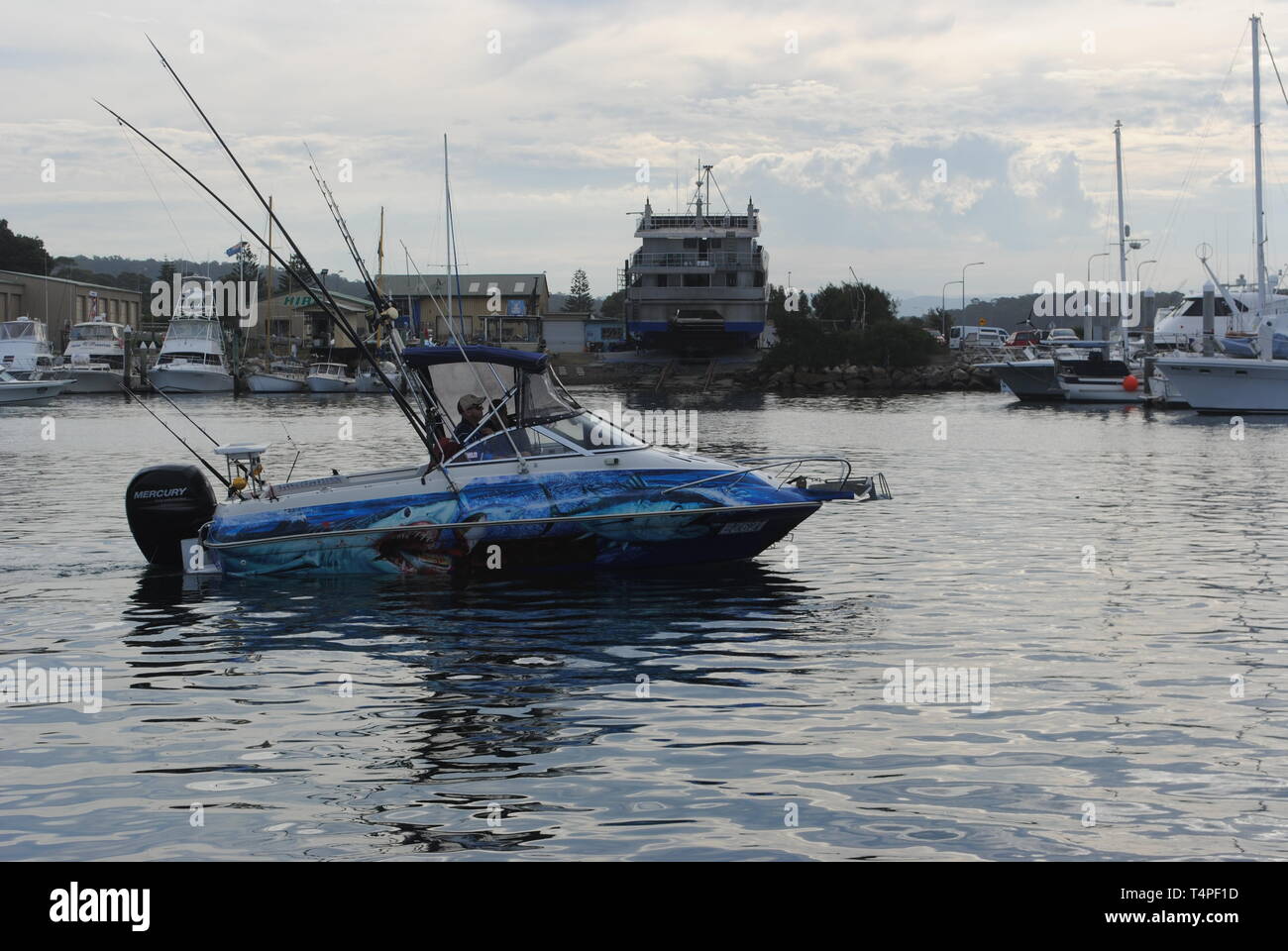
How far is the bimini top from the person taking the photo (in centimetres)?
1753

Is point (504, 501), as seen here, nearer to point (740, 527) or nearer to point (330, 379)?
point (740, 527)

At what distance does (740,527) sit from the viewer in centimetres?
1802

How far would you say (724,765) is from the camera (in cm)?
1026

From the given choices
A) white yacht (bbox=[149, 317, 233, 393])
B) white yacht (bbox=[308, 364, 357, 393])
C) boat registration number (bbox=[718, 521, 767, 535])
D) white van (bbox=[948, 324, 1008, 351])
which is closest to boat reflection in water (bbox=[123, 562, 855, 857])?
boat registration number (bbox=[718, 521, 767, 535])

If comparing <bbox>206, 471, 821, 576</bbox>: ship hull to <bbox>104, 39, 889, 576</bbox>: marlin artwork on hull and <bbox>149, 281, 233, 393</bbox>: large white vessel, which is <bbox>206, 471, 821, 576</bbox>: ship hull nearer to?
<bbox>104, 39, 889, 576</bbox>: marlin artwork on hull

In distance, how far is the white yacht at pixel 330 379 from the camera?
9325cm

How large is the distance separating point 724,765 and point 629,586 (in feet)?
24.8

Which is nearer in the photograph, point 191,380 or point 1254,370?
point 1254,370

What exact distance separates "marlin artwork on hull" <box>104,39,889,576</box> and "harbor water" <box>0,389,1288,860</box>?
483 millimetres

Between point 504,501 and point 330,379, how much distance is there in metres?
78.9

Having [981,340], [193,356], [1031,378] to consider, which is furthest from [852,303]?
[193,356]

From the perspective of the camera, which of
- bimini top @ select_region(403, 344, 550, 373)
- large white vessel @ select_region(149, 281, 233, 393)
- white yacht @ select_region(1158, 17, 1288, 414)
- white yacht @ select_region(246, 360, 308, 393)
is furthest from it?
white yacht @ select_region(246, 360, 308, 393)
